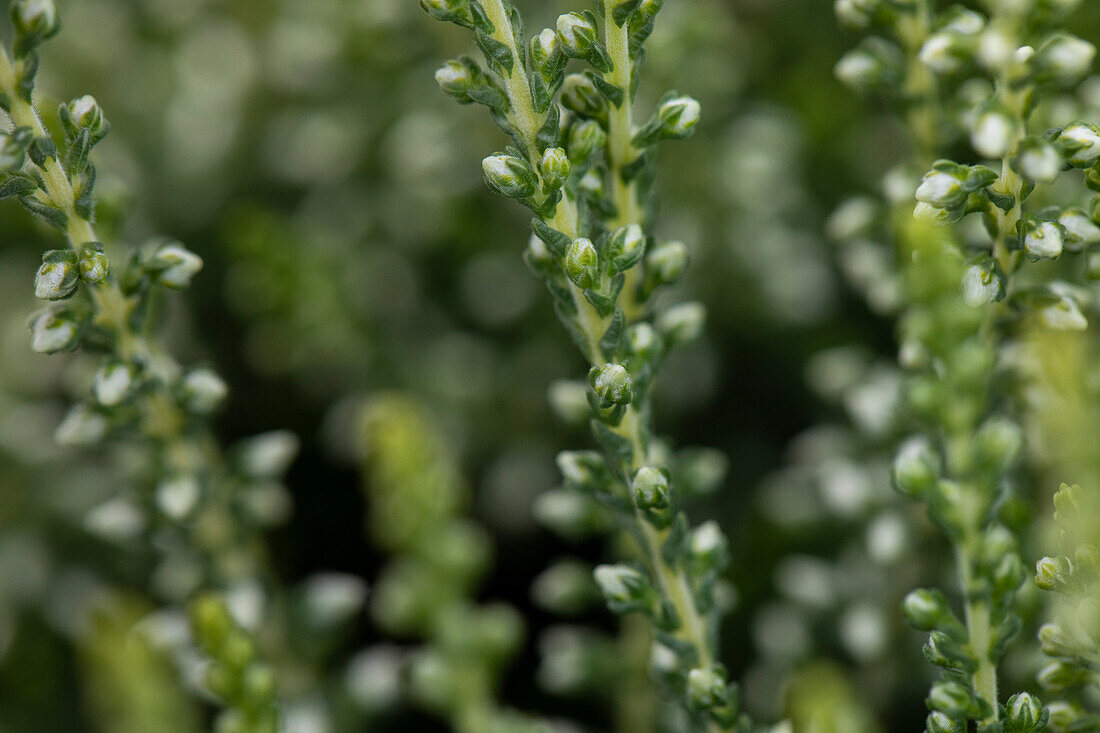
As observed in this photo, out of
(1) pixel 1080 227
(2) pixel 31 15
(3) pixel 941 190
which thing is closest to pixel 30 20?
(2) pixel 31 15

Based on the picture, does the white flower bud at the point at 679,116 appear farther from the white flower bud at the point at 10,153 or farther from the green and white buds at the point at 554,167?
the white flower bud at the point at 10,153

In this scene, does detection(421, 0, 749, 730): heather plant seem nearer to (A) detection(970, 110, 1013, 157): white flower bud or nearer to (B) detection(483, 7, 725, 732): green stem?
(B) detection(483, 7, 725, 732): green stem

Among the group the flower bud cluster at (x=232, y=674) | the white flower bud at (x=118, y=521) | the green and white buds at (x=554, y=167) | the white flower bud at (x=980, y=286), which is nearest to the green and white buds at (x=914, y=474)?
the white flower bud at (x=980, y=286)

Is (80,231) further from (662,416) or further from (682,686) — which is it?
(662,416)

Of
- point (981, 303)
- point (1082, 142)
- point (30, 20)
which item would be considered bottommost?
point (981, 303)

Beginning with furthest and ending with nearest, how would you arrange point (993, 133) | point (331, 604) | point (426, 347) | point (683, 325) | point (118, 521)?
1. point (426, 347)
2. point (331, 604)
3. point (118, 521)
4. point (683, 325)
5. point (993, 133)

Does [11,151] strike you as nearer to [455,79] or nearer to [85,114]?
[85,114]

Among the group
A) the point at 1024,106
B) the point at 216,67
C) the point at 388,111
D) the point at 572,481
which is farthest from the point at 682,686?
the point at 216,67
